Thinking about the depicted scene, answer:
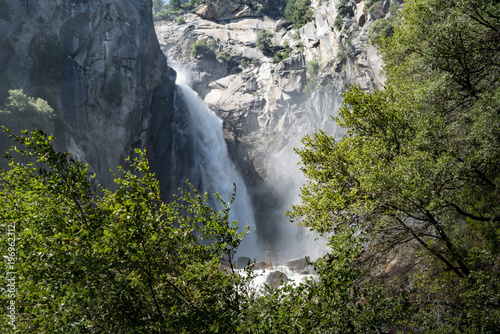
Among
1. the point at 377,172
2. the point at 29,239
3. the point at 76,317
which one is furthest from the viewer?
the point at 377,172

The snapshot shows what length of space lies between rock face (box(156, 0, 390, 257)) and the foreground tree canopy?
110 ft

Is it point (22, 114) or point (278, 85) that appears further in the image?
point (278, 85)

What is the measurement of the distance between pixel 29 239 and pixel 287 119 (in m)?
53.1

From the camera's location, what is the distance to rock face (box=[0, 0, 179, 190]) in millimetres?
27516

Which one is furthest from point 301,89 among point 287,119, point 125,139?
point 125,139

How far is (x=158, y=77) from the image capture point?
45.2m

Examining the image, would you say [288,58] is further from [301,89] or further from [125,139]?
[125,139]

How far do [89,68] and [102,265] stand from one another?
35.2m

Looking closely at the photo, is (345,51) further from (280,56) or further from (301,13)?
(301,13)

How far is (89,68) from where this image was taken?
33.2 m

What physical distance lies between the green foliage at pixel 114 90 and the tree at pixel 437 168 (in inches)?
1222

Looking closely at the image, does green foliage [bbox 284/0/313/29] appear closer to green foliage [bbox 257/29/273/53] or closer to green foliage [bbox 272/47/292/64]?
green foliage [bbox 257/29/273/53]

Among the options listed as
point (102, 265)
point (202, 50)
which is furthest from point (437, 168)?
point (202, 50)

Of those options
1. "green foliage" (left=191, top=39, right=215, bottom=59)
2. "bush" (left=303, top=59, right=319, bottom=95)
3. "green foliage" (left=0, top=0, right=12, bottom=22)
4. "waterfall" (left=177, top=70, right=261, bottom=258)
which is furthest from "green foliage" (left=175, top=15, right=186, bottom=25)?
"green foliage" (left=0, top=0, right=12, bottom=22)
